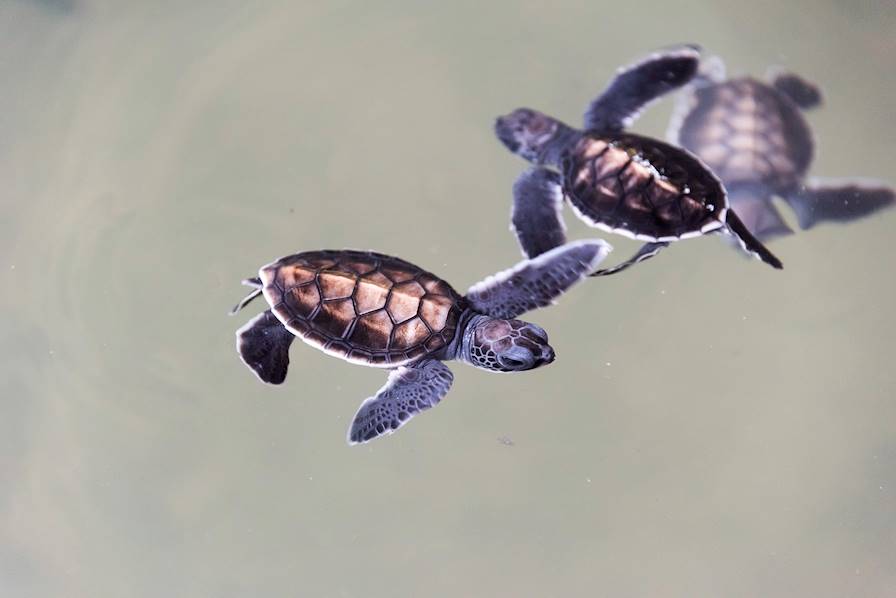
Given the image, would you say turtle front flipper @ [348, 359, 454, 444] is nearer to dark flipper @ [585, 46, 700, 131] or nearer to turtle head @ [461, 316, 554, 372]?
turtle head @ [461, 316, 554, 372]

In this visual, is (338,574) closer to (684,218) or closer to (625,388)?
(625,388)

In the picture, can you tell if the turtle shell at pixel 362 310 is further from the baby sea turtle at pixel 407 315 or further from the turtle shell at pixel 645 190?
the turtle shell at pixel 645 190

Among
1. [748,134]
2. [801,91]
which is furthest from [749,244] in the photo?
[801,91]

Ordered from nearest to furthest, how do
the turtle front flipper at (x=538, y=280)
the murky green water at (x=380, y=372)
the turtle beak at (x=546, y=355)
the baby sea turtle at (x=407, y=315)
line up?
1. the turtle beak at (x=546, y=355)
2. the baby sea turtle at (x=407, y=315)
3. the turtle front flipper at (x=538, y=280)
4. the murky green water at (x=380, y=372)

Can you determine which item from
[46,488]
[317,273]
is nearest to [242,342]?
[317,273]

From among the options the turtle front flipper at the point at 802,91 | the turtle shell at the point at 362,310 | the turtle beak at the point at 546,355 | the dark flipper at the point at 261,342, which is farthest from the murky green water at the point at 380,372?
the turtle beak at the point at 546,355
